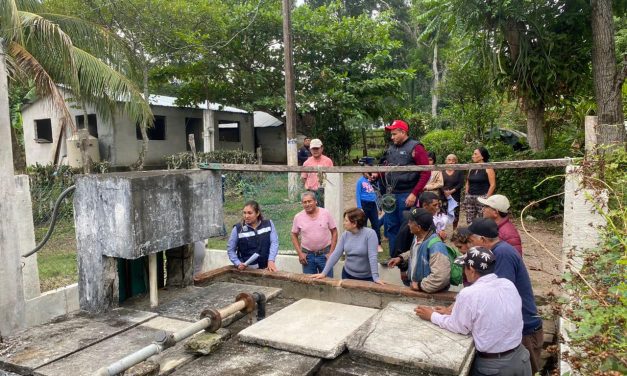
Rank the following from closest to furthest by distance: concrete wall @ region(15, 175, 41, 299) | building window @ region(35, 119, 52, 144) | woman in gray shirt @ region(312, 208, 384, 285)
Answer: woman in gray shirt @ region(312, 208, 384, 285) → concrete wall @ region(15, 175, 41, 299) → building window @ region(35, 119, 52, 144)

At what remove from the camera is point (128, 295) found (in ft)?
14.4

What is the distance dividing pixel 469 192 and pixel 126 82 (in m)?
7.39

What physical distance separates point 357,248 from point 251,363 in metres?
2.09

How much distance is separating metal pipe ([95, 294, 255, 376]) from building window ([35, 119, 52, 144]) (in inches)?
682

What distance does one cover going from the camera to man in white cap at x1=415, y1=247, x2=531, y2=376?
3.11 m

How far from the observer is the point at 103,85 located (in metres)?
10.1

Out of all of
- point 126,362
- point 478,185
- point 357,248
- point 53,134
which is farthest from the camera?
point 53,134

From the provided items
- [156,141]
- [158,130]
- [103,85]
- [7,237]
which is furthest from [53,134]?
[7,237]

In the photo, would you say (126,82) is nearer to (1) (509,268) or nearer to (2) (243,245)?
(2) (243,245)

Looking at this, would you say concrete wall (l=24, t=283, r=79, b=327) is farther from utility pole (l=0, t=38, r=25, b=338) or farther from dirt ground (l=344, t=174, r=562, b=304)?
dirt ground (l=344, t=174, r=562, b=304)

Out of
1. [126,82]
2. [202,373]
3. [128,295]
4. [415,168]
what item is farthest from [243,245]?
[126,82]

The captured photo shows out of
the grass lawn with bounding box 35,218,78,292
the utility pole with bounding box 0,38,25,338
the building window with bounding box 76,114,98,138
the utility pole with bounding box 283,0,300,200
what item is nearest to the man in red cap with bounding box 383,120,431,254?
the utility pole with bounding box 0,38,25,338

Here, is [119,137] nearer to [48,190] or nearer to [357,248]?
[48,190]

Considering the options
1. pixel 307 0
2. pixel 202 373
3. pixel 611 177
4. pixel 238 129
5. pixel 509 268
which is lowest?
pixel 202 373
